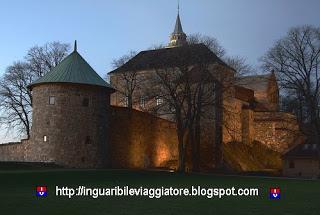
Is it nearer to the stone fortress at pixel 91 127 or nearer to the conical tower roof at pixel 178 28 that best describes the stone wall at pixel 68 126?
the stone fortress at pixel 91 127

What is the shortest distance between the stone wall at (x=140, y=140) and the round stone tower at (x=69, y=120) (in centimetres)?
269

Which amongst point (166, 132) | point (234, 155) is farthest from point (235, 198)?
point (234, 155)

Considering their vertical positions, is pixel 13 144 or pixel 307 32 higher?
pixel 307 32

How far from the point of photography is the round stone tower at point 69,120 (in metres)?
34.1

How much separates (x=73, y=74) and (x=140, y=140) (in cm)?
892

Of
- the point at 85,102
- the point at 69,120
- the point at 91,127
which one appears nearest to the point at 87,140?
the point at 91,127

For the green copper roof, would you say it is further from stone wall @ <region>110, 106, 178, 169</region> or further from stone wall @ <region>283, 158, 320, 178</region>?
stone wall @ <region>283, 158, 320, 178</region>

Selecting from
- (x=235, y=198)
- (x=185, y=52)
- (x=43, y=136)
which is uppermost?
(x=185, y=52)

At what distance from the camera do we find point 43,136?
113 feet

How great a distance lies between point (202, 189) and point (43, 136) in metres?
17.7

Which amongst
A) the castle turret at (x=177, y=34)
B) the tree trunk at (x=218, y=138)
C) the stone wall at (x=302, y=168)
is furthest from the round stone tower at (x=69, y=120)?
the castle turret at (x=177, y=34)

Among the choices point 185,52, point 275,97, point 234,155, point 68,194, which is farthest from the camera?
point 275,97

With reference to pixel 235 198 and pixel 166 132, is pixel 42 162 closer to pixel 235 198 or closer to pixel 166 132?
pixel 166 132

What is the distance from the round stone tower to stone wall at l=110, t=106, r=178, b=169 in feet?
8.84
